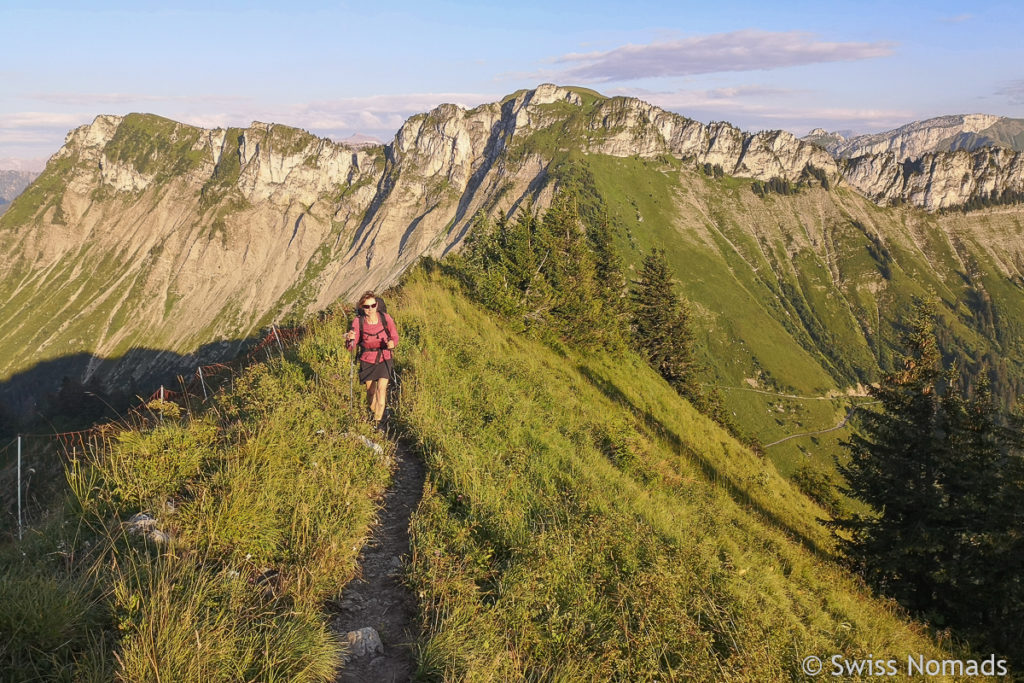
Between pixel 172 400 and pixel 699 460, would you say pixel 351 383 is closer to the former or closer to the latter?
pixel 172 400

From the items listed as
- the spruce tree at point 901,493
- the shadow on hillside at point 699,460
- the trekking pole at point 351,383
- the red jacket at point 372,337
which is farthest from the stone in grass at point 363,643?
the spruce tree at point 901,493

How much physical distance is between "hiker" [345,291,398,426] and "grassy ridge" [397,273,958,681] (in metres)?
0.60

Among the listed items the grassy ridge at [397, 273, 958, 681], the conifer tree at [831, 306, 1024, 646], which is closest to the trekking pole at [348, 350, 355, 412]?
the grassy ridge at [397, 273, 958, 681]

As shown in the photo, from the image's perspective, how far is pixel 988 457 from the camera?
14.2 metres

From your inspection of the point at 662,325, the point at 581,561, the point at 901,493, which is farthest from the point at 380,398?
the point at 662,325

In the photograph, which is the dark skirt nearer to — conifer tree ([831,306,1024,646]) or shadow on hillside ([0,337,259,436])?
conifer tree ([831,306,1024,646])

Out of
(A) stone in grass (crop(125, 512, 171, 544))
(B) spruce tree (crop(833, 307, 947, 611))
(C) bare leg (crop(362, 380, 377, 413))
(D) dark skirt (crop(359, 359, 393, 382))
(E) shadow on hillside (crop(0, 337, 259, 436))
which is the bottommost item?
(E) shadow on hillside (crop(0, 337, 259, 436))

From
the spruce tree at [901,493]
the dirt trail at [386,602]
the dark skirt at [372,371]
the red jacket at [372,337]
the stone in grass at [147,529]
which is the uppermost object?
the red jacket at [372,337]

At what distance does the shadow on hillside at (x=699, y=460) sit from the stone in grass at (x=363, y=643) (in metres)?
11.1

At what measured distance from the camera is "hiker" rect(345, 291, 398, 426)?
9.66m

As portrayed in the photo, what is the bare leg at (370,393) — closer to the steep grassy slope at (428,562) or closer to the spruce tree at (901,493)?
the steep grassy slope at (428,562)

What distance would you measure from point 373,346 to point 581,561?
5794 mm

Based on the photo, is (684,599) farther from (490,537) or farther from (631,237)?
(631,237)

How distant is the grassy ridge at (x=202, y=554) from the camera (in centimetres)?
344
